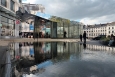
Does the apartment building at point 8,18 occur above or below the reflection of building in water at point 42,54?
above

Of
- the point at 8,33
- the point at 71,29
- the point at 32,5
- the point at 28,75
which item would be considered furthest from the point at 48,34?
the point at 32,5

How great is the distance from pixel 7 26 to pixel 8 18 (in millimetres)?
2240

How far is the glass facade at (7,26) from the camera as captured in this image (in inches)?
1626

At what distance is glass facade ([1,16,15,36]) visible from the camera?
41.3 meters

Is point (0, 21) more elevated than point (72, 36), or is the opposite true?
point (0, 21)

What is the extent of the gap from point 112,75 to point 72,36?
4288 cm

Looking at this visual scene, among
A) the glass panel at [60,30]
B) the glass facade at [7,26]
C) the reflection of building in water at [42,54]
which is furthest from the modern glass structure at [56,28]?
the reflection of building in water at [42,54]

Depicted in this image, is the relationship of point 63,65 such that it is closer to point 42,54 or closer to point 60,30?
point 42,54

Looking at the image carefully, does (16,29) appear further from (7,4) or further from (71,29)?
(71,29)

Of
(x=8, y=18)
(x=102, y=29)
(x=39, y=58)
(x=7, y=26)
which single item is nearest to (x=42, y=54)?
(x=39, y=58)

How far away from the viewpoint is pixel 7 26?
45.2 metres

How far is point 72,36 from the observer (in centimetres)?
4878

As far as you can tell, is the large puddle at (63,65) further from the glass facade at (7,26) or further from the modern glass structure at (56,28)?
the modern glass structure at (56,28)

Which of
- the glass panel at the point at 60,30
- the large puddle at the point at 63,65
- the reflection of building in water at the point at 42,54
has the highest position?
the glass panel at the point at 60,30
